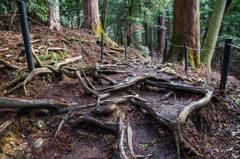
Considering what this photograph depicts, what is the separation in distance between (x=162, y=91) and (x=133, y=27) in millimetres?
10993

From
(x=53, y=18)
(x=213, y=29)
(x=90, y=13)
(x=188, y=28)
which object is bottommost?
(x=188, y=28)

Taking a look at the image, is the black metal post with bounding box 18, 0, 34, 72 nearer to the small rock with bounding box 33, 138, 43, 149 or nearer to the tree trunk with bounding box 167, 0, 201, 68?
the small rock with bounding box 33, 138, 43, 149

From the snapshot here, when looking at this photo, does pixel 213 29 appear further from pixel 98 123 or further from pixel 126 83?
pixel 98 123

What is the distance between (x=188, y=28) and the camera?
7.20m

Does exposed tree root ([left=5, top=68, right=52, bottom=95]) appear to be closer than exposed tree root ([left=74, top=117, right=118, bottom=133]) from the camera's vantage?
No

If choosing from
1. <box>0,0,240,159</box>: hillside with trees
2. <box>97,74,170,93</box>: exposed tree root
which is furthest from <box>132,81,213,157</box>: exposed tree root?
<box>97,74,170,93</box>: exposed tree root

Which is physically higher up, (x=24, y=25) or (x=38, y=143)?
(x=24, y=25)

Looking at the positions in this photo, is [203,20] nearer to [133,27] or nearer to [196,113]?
[133,27]

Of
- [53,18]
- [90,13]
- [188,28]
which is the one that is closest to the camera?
[188,28]

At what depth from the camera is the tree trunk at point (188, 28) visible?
709cm

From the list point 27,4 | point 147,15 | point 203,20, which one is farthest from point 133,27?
point 27,4

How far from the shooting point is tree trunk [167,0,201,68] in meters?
7.09

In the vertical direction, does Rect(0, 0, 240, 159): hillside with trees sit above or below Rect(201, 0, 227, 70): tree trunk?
below

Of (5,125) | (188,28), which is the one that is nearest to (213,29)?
(188,28)
